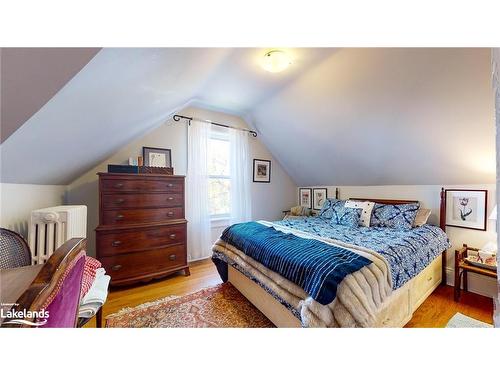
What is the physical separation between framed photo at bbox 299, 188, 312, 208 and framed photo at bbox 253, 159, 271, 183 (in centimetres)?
78

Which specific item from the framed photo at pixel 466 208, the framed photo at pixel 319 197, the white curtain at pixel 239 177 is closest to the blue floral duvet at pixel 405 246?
the framed photo at pixel 466 208

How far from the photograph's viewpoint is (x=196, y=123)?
2896 mm

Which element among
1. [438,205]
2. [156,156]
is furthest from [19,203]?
[438,205]

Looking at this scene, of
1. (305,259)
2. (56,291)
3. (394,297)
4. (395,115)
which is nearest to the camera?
(56,291)

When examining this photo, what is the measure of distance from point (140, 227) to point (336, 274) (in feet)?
6.41

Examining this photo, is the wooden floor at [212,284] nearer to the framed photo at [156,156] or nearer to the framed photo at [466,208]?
the framed photo at [466,208]

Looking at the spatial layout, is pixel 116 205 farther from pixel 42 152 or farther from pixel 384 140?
pixel 384 140

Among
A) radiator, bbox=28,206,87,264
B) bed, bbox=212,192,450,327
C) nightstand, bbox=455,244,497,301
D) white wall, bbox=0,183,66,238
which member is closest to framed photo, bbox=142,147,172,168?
white wall, bbox=0,183,66,238

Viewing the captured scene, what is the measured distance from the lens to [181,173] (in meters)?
2.87

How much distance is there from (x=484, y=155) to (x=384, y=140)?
82 cm

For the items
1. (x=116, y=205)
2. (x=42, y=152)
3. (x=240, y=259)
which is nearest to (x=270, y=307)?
(x=240, y=259)

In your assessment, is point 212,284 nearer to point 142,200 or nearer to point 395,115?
point 142,200

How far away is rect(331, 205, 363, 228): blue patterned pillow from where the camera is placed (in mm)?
2511

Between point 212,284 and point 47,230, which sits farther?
Result: point 212,284
